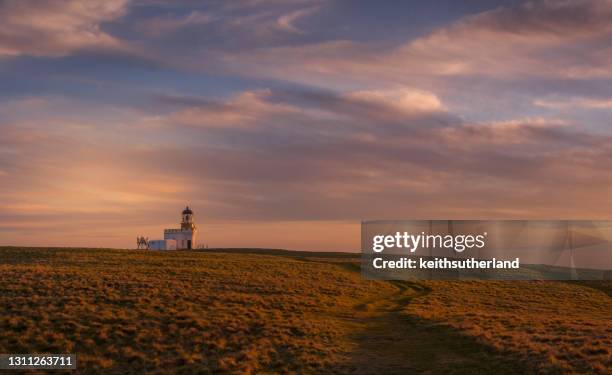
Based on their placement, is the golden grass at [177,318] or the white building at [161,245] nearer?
the golden grass at [177,318]

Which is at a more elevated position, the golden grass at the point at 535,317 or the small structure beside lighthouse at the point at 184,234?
the small structure beside lighthouse at the point at 184,234

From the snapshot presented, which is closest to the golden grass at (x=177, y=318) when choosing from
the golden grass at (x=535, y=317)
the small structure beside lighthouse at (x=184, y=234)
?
the golden grass at (x=535, y=317)

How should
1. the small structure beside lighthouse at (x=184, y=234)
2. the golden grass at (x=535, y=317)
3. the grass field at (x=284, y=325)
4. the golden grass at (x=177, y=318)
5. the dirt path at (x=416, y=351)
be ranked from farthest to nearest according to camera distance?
the small structure beside lighthouse at (x=184, y=234) < the golden grass at (x=177, y=318) < the grass field at (x=284, y=325) < the dirt path at (x=416, y=351) < the golden grass at (x=535, y=317)

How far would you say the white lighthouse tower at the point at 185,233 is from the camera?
3912 inches

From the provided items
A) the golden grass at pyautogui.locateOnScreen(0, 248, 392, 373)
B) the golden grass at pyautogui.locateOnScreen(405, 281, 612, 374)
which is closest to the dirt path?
the golden grass at pyautogui.locateOnScreen(405, 281, 612, 374)

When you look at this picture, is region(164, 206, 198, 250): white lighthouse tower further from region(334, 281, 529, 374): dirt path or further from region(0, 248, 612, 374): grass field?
region(334, 281, 529, 374): dirt path

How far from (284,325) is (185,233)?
7230 cm

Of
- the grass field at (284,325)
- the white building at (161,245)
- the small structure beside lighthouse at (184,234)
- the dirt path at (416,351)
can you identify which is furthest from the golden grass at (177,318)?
the small structure beside lighthouse at (184,234)

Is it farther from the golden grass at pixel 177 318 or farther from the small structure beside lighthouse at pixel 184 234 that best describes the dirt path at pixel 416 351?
the small structure beside lighthouse at pixel 184 234

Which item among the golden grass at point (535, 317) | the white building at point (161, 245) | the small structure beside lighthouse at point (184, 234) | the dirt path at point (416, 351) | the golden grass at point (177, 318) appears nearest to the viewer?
the golden grass at point (535, 317)

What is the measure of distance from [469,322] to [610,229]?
2535 cm

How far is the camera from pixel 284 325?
30.5 metres

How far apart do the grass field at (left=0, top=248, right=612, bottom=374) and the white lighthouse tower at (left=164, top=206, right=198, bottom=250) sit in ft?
156

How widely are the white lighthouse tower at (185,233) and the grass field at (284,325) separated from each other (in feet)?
156
